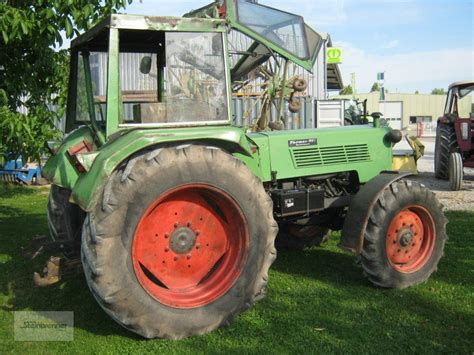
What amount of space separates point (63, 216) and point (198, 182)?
5.83 feet

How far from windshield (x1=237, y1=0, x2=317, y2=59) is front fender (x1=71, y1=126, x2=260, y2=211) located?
3.29ft

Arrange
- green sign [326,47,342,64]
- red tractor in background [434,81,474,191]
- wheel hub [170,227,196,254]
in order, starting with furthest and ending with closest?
green sign [326,47,342,64]
red tractor in background [434,81,474,191]
wheel hub [170,227,196,254]

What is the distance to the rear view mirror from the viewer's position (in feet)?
15.2

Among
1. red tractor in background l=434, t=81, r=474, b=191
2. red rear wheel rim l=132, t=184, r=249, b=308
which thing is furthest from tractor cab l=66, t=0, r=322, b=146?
red tractor in background l=434, t=81, r=474, b=191

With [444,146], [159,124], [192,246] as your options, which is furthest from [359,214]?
[444,146]

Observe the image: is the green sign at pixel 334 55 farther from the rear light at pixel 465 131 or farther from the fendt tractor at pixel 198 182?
the fendt tractor at pixel 198 182

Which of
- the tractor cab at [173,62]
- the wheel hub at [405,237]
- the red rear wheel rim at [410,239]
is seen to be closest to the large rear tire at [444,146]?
the red rear wheel rim at [410,239]

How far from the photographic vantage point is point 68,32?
15.6ft

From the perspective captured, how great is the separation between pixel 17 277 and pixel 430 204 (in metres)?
4.03

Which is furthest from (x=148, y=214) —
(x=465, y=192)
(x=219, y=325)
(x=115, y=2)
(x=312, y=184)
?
(x=465, y=192)

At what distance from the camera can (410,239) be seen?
4.74 meters

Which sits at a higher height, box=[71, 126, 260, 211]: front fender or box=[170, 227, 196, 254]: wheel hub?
box=[71, 126, 260, 211]: front fender

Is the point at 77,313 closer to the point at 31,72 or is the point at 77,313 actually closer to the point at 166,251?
the point at 166,251

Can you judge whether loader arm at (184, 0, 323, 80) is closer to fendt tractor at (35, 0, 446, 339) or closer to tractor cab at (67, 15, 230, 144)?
fendt tractor at (35, 0, 446, 339)
